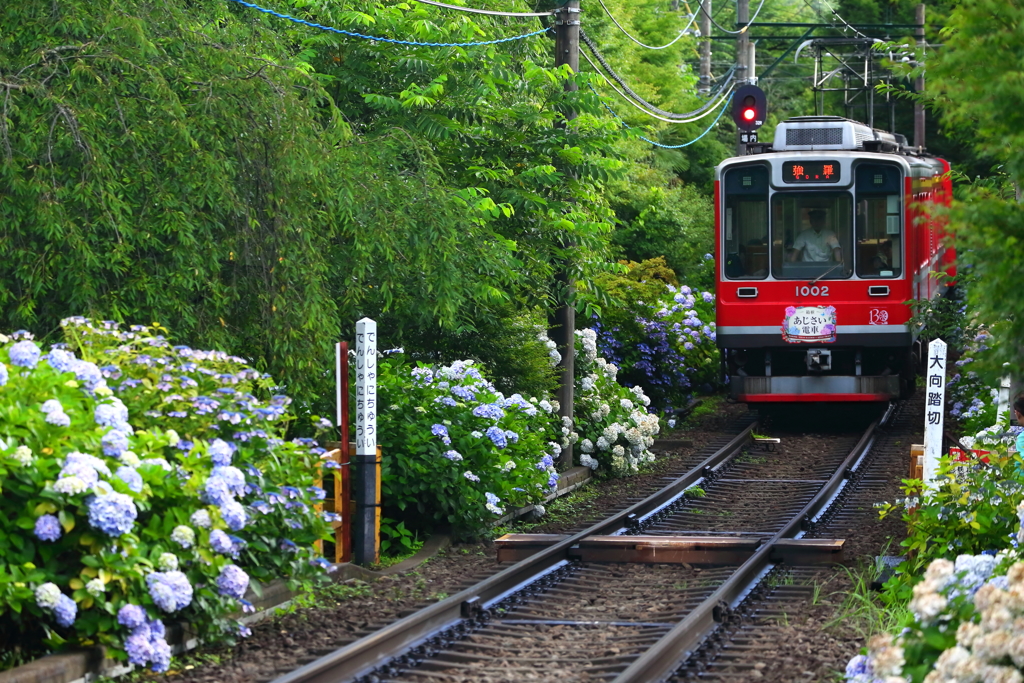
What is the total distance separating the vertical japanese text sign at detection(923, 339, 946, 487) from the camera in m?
9.91

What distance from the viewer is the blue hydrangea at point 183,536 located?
6773 mm

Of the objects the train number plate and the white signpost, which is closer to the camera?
the white signpost

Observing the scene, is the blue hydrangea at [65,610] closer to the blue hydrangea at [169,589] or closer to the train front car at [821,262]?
the blue hydrangea at [169,589]

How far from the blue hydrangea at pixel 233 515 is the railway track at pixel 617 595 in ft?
Result: 2.73

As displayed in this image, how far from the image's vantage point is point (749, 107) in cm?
2058

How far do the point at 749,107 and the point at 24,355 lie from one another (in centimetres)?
1509

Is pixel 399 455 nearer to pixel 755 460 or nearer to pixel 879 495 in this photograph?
pixel 879 495

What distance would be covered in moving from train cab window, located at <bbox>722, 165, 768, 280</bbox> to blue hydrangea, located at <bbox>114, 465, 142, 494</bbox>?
450 inches

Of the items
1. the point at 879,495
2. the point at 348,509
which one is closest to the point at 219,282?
the point at 348,509

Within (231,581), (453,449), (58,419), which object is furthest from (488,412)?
(58,419)

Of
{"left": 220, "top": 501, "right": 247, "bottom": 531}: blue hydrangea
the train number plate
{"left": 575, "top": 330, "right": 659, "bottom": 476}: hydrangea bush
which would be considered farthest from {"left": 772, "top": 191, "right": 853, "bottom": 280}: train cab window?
{"left": 220, "top": 501, "right": 247, "bottom": 531}: blue hydrangea

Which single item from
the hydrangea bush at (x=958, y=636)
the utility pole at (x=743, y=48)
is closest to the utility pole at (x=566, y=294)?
the hydrangea bush at (x=958, y=636)

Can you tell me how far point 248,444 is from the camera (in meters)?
8.02

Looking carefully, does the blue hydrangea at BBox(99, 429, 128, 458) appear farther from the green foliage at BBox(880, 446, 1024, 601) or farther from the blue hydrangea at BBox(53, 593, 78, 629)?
the green foliage at BBox(880, 446, 1024, 601)
